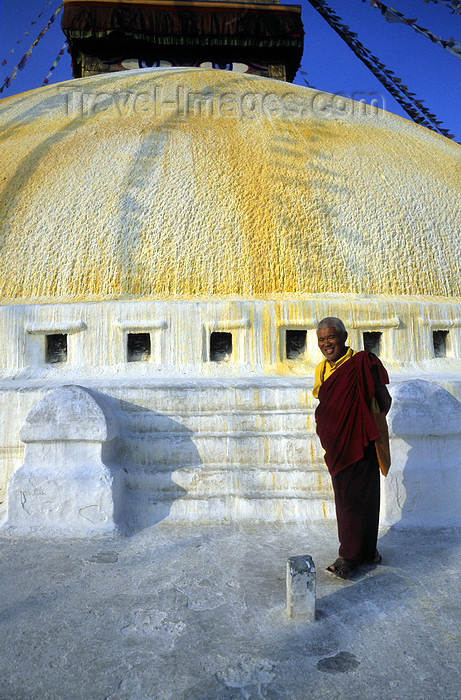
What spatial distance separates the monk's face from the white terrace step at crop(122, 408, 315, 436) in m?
0.93

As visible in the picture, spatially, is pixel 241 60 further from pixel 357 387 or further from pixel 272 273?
pixel 357 387

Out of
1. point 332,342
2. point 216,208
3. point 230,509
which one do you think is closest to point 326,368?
point 332,342

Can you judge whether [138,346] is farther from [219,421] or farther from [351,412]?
[351,412]

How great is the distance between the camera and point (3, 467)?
156 inches

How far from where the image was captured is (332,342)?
300 cm

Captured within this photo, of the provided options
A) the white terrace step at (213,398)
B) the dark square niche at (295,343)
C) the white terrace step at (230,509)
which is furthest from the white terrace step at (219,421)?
the dark square niche at (295,343)

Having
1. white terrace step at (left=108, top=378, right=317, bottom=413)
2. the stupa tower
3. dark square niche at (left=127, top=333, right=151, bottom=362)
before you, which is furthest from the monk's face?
the stupa tower

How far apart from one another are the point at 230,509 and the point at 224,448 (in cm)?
43

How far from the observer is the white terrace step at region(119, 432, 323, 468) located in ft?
12.6

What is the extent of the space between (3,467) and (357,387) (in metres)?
2.74

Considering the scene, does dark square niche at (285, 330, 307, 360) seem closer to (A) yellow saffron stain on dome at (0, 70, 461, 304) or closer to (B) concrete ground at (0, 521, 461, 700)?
(A) yellow saffron stain on dome at (0, 70, 461, 304)

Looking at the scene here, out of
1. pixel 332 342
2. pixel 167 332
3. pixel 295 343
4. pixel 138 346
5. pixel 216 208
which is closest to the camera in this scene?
pixel 332 342

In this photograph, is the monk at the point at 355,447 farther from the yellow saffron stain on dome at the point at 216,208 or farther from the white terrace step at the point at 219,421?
the yellow saffron stain on dome at the point at 216,208

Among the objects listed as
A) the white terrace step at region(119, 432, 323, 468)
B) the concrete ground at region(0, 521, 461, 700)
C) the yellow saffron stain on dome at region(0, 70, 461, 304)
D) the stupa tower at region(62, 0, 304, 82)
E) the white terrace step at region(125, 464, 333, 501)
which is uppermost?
the stupa tower at region(62, 0, 304, 82)
